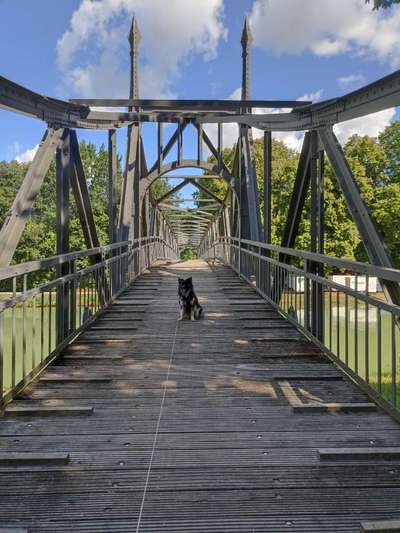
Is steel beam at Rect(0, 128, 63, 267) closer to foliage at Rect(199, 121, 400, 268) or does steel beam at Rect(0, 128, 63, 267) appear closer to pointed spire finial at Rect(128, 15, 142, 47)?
pointed spire finial at Rect(128, 15, 142, 47)

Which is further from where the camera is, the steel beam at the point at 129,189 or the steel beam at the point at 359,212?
the steel beam at the point at 129,189

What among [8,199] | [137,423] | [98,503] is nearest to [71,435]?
[137,423]

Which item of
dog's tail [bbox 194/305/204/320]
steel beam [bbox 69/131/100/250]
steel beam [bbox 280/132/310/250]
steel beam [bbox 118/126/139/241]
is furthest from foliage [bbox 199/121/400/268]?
dog's tail [bbox 194/305/204/320]

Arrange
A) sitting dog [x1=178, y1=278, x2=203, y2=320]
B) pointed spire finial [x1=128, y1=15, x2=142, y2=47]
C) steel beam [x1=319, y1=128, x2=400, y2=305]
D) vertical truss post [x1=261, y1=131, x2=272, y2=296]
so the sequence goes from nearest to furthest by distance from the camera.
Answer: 1. steel beam [x1=319, y1=128, x2=400, y2=305]
2. sitting dog [x1=178, y1=278, x2=203, y2=320]
3. vertical truss post [x1=261, y1=131, x2=272, y2=296]
4. pointed spire finial [x1=128, y1=15, x2=142, y2=47]

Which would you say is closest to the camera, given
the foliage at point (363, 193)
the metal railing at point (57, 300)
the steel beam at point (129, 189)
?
the metal railing at point (57, 300)

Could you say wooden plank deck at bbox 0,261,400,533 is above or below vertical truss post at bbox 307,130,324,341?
below

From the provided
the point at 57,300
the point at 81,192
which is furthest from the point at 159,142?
the point at 57,300

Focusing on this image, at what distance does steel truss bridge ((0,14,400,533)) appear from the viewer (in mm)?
2252

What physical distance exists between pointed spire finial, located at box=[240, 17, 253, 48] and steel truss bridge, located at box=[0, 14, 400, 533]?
631 centimetres

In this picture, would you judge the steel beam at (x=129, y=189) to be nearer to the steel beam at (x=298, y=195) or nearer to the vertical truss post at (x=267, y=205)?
the vertical truss post at (x=267, y=205)

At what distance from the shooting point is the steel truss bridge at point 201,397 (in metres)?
2.25

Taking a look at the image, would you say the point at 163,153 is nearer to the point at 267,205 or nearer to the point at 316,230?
the point at 267,205

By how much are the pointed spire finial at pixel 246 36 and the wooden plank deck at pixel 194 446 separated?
34.3 ft

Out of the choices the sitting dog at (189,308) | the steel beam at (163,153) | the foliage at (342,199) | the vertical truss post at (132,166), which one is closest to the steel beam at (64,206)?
the sitting dog at (189,308)
